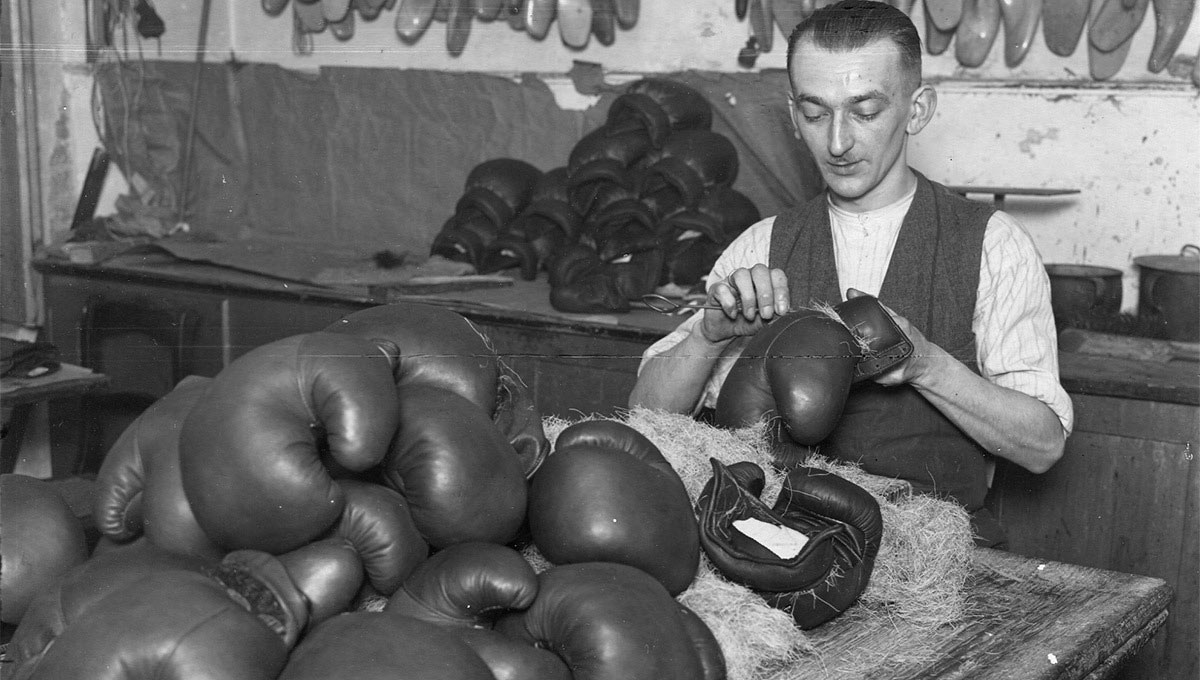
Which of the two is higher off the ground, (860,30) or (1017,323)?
(860,30)

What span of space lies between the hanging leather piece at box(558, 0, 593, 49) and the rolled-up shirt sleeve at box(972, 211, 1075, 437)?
257cm

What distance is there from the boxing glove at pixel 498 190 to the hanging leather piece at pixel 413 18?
1153 millimetres

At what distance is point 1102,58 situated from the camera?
3715 millimetres

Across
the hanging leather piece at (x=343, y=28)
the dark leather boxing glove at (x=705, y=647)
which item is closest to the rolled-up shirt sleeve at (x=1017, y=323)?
the dark leather boxing glove at (x=705, y=647)

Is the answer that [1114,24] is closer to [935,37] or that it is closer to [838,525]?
[935,37]

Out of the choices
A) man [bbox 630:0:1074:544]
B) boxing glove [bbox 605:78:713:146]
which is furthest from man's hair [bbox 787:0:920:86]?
boxing glove [bbox 605:78:713:146]

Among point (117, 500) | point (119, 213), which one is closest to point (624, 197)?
point (119, 213)

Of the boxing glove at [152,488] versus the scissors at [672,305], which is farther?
the scissors at [672,305]

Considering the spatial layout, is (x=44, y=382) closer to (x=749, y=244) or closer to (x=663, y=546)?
(x=749, y=244)

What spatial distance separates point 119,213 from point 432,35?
1.12 m

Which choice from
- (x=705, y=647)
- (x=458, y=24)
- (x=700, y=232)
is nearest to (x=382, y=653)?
(x=705, y=647)

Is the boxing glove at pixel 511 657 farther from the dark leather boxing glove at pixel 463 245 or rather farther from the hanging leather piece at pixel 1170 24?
the hanging leather piece at pixel 1170 24

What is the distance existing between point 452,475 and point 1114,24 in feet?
10.6

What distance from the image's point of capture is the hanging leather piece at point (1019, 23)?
3762 mm
